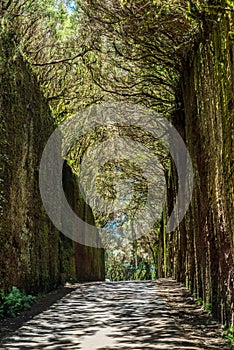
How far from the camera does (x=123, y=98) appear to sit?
42.9 feet

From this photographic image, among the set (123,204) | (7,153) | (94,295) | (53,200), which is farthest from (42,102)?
(123,204)

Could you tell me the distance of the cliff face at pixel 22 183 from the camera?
27.2 ft

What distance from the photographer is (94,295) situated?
33.5ft

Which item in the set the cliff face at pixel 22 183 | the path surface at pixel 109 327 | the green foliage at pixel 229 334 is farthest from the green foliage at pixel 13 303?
the green foliage at pixel 229 334

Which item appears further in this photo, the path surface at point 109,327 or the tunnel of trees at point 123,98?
the tunnel of trees at point 123,98

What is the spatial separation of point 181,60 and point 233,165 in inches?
185

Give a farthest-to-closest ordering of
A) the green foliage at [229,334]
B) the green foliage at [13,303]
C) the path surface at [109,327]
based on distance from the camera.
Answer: the green foliage at [13,303], the path surface at [109,327], the green foliage at [229,334]

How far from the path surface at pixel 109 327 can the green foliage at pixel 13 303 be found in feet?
1.44

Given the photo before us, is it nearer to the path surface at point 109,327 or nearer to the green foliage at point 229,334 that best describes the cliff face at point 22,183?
the path surface at point 109,327

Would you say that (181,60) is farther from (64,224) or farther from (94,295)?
(64,224)

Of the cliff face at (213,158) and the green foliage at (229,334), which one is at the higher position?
the cliff face at (213,158)

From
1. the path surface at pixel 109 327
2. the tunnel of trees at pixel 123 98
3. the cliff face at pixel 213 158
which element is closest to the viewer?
the path surface at pixel 109 327

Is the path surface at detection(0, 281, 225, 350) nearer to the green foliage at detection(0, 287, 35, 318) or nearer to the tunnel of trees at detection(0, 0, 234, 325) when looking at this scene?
the green foliage at detection(0, 287, 35, 318)

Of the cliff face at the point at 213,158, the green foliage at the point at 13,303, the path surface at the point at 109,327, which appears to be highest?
the cliff face at the point at 213,158
